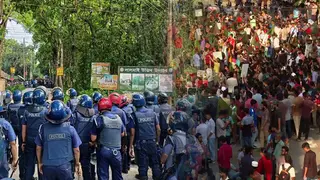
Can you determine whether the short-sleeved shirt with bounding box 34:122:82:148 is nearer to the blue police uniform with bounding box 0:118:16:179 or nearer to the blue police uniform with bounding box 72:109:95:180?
the blue police uniform with bounding box 0:118:16:179

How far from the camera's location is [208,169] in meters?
9.19

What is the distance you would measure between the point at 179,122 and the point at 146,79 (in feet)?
33.5

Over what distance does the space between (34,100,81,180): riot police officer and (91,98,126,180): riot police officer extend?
0.98m

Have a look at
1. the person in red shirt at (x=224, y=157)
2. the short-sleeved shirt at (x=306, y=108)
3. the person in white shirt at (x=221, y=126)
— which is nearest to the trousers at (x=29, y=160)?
the person in red shirt at (x=224, y=157)

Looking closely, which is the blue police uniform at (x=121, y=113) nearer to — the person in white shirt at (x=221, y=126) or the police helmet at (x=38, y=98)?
the police helmet at (x=38, y=98)

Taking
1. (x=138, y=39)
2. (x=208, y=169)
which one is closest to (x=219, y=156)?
(x=208, y=169)

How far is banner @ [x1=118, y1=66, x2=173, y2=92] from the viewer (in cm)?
1677

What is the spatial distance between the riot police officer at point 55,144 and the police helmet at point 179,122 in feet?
5.11

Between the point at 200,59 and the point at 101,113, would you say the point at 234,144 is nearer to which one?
the point at 101,113

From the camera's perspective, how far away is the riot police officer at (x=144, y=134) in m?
9.52

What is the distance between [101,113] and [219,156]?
2.61 meters

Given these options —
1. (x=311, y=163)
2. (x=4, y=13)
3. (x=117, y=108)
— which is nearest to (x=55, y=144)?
(x=117, y=108)

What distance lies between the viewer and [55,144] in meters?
7.09

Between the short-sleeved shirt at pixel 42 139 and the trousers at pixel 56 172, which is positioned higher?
the short-sleeved shirt at pixel 42 139
